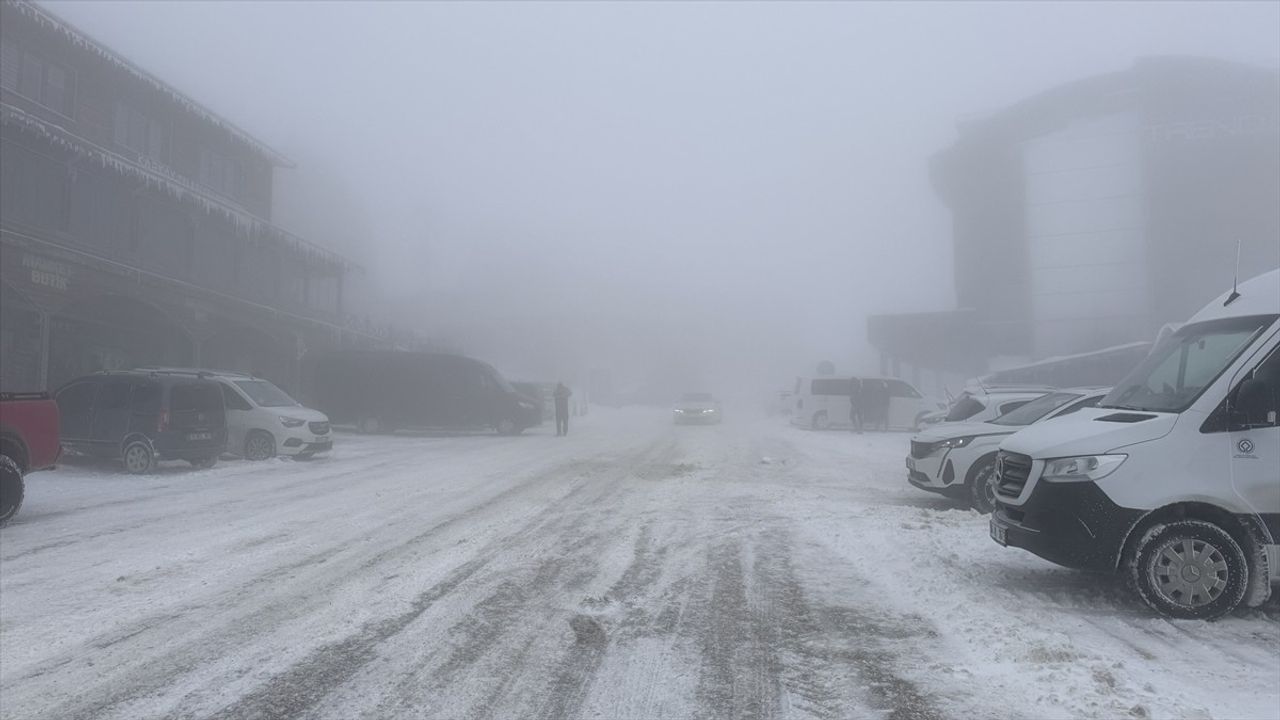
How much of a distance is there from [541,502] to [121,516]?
500 centimetres

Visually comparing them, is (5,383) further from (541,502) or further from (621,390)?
(621,390)

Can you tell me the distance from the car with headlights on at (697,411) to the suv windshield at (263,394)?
741 inches

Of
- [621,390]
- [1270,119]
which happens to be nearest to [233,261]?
[1270,119]

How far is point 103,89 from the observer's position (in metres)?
23.8

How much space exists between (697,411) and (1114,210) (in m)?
23.4

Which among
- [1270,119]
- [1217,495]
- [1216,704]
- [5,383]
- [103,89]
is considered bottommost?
[1216,704]

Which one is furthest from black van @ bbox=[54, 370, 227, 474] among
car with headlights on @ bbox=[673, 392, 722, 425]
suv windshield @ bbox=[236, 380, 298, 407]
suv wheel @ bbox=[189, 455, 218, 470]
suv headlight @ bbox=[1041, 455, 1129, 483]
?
car with headlights on @ bbox=[673, 392, 722, 425]

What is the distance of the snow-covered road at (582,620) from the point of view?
379 cm

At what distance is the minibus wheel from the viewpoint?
5039 mm

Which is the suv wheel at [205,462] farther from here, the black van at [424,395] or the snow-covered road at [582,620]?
the black van at [424,395]

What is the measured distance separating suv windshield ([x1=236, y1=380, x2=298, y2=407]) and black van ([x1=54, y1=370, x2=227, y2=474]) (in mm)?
2392

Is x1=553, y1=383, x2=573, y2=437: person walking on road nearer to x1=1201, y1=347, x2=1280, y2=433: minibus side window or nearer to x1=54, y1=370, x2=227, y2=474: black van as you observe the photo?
x1=54, y1=370, x2=227, y2=474: black van

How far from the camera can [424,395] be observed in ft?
83.7

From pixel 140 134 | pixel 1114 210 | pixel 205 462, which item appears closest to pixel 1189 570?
pixel 205 462
